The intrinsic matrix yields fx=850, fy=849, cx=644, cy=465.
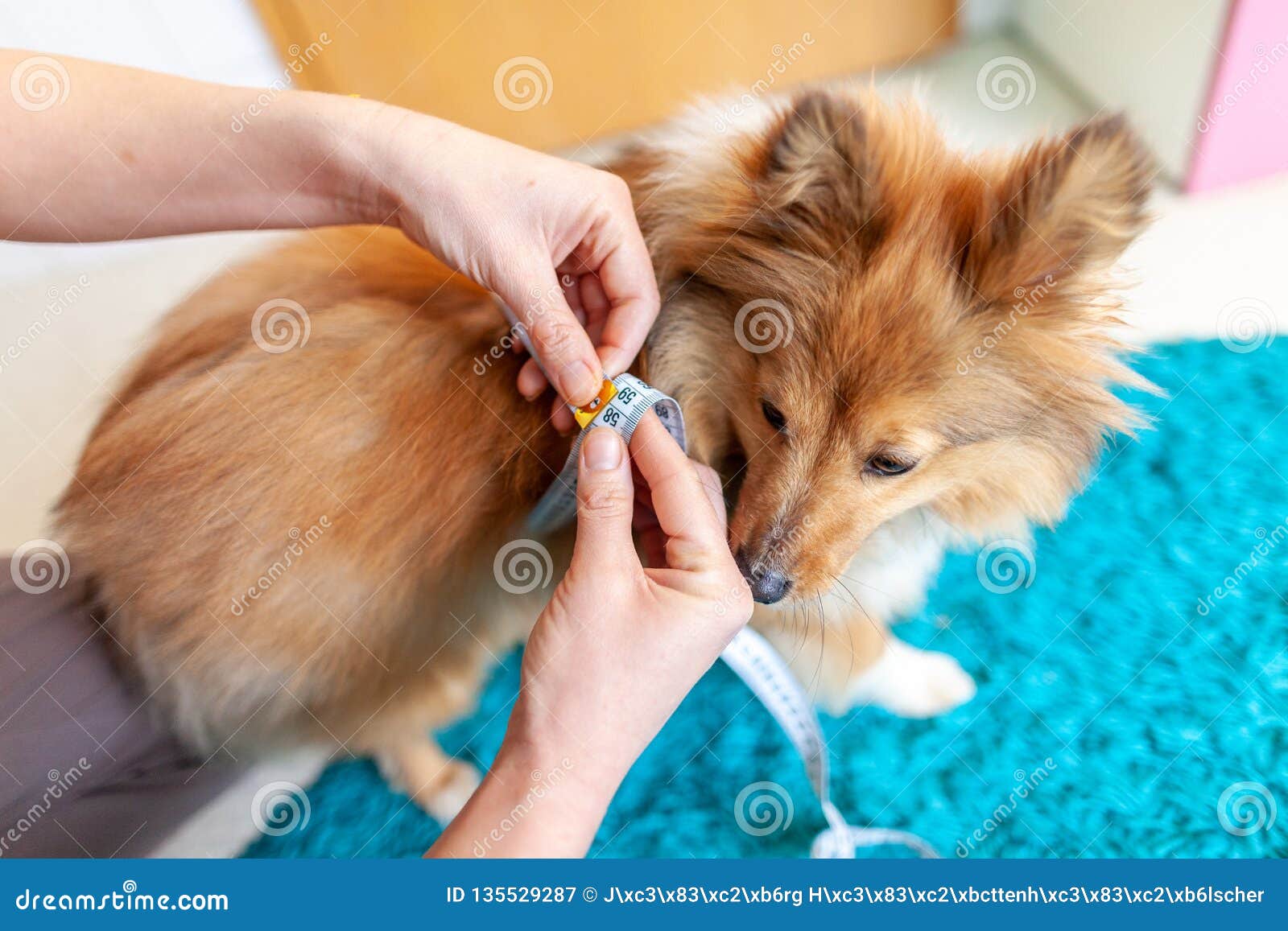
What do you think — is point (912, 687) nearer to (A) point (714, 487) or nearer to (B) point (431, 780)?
(A) point (714, 487)

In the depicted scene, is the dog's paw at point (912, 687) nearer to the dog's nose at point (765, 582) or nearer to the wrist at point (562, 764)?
the dog's nose at point (765, 582)

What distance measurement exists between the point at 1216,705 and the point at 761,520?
3.71 feet

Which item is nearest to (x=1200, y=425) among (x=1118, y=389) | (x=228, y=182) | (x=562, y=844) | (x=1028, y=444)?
(x=1118, y=389)

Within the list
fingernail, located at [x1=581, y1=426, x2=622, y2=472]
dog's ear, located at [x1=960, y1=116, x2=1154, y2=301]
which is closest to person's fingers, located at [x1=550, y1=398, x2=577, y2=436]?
fingernail, located at [x1=581, y1=426, x2=622, y2=472]

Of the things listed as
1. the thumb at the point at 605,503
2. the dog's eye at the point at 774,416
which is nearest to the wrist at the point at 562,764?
the thumb at the point at 605,503

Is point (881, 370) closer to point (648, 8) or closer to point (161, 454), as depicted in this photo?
point (161, 454)

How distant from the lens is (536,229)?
1288mm

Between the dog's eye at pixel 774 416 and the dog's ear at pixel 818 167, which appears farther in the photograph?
the dog's eye at pixel 774 416

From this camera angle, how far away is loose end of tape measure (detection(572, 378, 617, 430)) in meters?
1.25

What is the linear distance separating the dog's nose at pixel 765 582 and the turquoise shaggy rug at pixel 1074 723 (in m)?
0.60

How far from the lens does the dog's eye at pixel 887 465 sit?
130cm

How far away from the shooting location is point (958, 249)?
48.5 inches

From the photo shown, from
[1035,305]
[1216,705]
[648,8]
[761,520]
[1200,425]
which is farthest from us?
[648,8]

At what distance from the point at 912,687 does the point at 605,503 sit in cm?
100
